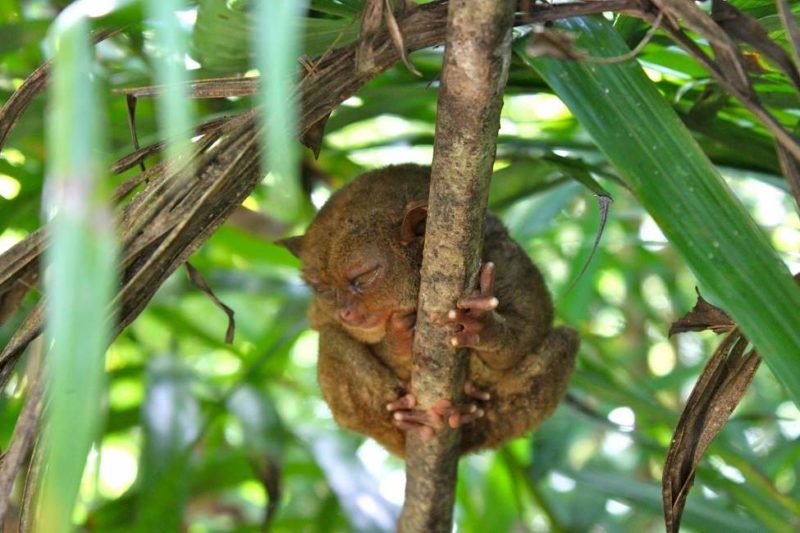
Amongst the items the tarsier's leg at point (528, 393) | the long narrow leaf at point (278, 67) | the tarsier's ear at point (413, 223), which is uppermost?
the long narrow leaf at point (278, 67)

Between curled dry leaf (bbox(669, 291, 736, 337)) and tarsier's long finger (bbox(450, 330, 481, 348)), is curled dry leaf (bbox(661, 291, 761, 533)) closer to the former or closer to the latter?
curled dry leaf (bbox(669, 291, 736, 337))

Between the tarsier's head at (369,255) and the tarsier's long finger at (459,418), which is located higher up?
the tarsier's head at (369,255)

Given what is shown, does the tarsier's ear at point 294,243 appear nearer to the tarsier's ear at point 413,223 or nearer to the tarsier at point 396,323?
the tarsier at point 396,323

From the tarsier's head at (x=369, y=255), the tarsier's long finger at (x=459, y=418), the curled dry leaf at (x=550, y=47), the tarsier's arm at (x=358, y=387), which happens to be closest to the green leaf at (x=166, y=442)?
the tarsier's arm at (x=358, y=387)

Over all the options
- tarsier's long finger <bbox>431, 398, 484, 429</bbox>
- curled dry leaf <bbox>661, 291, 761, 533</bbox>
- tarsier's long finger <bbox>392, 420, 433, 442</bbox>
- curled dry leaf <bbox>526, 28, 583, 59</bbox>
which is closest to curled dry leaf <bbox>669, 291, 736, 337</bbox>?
curled dry leaf <bbox>661, 291, 761, 533</bbox>

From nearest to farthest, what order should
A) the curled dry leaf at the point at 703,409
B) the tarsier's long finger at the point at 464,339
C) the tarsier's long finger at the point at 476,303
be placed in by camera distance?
1. the curled dry leaf at the point at 703,409
2. the tarsier's long finger at the point at 476,303
3. the tarsier's long finger at the point at 464,339

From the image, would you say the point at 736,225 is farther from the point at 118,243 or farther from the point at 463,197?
the point at 118,243
